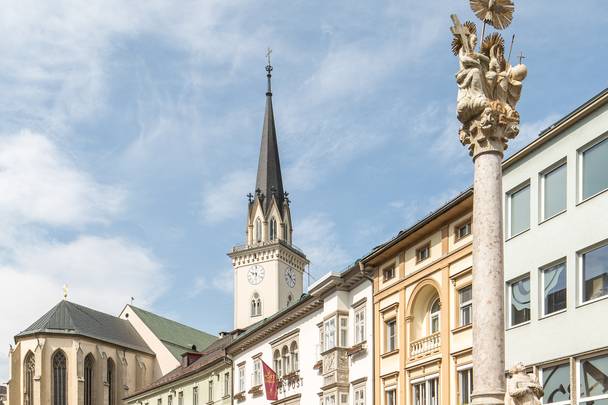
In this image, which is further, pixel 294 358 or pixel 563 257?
pixel 294 358

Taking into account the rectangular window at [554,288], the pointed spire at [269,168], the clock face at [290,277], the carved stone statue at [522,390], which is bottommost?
the carved stone statue at [522,390]

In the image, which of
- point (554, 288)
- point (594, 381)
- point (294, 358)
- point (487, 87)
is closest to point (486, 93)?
point (487, 87)

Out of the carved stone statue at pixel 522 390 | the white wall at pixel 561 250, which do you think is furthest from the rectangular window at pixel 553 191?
the carved stone statue at pixel 522 390

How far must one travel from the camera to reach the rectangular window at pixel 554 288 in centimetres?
2339

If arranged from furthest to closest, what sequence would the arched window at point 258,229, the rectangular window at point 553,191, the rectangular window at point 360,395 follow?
the arched window at point 258,229 → the rectangular window at point 360,395 → the rectangular window at point 553,191

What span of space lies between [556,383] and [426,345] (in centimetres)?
766

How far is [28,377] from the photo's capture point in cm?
9156

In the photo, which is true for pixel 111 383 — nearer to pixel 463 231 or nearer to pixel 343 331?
pixel 343 331

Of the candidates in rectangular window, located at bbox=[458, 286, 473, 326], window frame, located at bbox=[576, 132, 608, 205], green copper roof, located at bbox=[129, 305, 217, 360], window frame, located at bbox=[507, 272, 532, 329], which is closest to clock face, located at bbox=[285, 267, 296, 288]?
green copper roof, located at bbox=[129, 305, 217, 360]

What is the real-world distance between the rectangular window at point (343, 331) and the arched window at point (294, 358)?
519 centimetres

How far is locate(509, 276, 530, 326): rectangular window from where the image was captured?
2492 centimetres

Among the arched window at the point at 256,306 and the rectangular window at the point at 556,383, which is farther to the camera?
the arched window at the point at 256,306

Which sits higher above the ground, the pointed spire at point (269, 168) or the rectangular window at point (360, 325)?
the pointed spire at point (269, 168)

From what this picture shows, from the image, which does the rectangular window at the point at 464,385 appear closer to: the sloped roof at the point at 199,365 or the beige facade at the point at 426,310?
the beige facade at the point at 426,310
